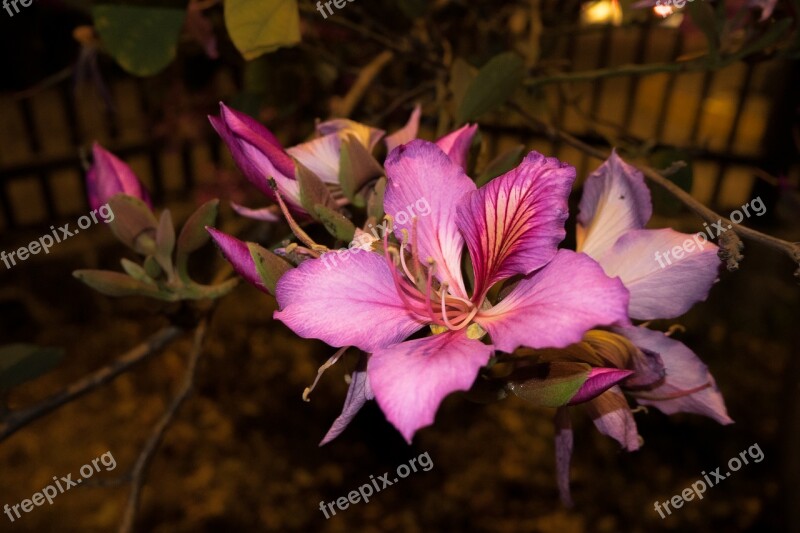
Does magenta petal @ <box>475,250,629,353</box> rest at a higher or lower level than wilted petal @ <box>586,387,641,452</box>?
higher

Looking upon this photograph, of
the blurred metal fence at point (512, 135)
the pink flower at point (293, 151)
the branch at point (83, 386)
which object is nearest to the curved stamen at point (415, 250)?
the pink flower at point (293, 151)

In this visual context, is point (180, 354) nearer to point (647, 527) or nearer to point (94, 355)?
point (94, 355)

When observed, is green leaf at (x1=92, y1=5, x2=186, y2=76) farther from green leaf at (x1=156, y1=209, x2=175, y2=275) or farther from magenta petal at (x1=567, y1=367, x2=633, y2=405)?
magenta petal at (x1=567, y1=367, x2=633, y2=405)

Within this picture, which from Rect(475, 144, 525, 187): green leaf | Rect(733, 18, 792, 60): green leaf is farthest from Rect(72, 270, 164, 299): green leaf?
Rect(733, 18, 792, 60): green leaf

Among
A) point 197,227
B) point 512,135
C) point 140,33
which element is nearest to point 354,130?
point 197,227

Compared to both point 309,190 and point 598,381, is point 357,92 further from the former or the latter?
point 598,381

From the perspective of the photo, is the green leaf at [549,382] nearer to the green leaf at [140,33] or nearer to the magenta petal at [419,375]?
the magenta petal at [419,375]
